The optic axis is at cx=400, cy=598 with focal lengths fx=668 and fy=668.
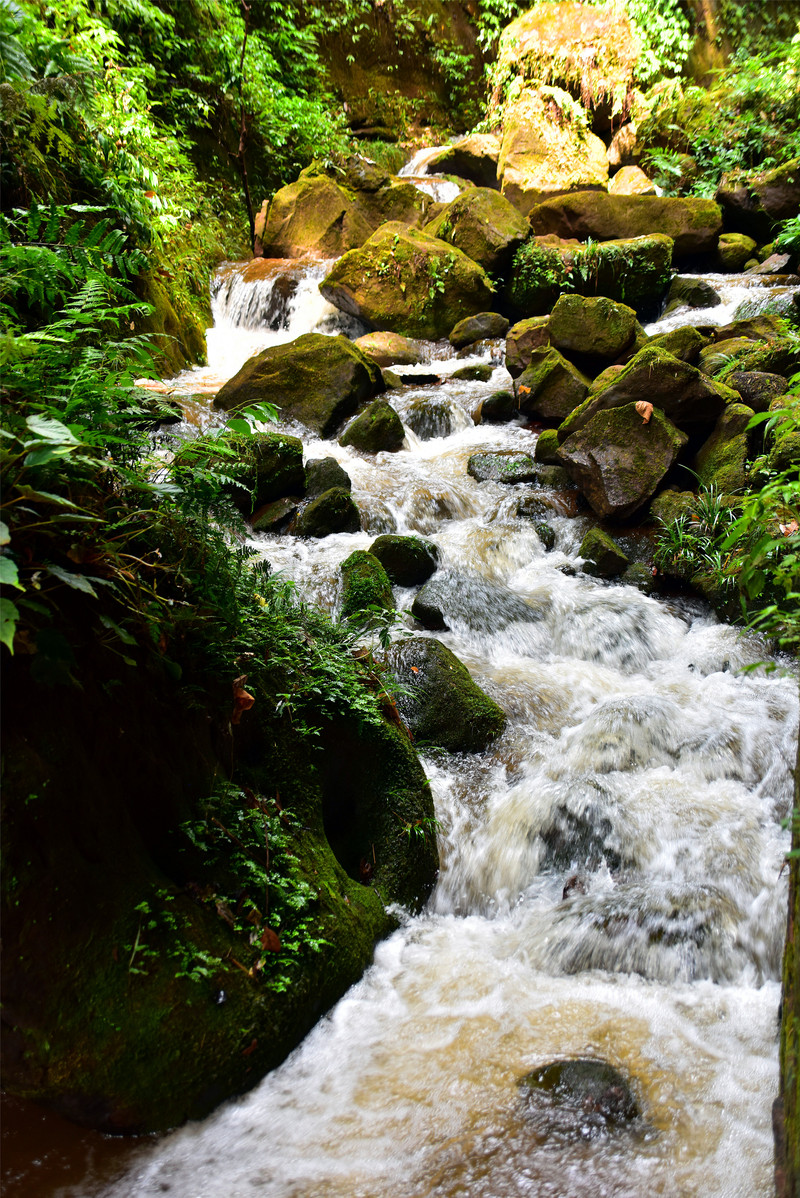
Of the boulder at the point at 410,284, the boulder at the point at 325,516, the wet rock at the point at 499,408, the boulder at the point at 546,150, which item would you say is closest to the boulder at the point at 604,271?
the boulder at the point at 410,284

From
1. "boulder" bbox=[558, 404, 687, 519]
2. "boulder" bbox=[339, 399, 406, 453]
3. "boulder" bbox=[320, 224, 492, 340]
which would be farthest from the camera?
"boulder" bbox=[320, 224, 492, 340]

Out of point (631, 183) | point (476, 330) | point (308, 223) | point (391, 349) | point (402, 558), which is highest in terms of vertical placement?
point (631, 183)

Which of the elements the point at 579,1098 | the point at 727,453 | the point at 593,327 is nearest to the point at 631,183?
the point at 593,327

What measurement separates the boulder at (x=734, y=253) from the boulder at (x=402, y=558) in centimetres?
1140

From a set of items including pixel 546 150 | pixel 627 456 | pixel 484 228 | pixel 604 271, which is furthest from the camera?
pixel 546 150

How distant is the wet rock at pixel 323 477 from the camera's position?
295 inches

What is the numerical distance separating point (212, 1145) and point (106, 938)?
0.71 m

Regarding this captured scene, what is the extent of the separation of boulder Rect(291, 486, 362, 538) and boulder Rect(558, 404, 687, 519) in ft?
8.78

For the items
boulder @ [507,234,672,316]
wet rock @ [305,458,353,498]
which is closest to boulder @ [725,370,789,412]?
wet rock @ [305,458,353,498]

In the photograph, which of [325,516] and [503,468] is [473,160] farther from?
[325,516]

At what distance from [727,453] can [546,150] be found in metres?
13.9

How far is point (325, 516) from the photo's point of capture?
22.8ft

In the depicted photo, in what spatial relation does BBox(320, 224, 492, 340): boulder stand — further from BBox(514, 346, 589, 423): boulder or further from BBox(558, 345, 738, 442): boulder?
BBox(558, 345, 738, 442): boulder

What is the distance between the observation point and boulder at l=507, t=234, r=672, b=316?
11953 mm
